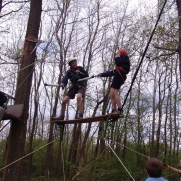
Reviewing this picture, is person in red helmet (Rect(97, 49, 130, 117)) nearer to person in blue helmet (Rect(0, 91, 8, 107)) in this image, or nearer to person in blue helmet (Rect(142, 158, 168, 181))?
person in blue helmet (Rect(142, 158, 168, 181))

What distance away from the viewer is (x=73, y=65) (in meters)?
5.11

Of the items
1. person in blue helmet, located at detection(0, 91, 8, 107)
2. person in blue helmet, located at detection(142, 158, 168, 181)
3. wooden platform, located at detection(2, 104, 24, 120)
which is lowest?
person in blue helmet, located at detection(142, 158, 168, 181)

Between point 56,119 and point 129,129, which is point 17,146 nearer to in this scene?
point 56,119

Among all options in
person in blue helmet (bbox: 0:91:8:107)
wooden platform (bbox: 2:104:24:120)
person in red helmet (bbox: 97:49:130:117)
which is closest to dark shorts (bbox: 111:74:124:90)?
person in red helmet (bbox: 97:49:130:117)

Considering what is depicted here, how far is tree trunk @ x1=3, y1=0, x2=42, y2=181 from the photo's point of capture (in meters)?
5.32

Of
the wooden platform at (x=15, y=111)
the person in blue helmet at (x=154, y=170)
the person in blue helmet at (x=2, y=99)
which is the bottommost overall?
the person in blue helmet at (x=154, y=170)

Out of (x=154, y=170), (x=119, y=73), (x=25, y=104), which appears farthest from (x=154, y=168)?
(x=25, y=104)

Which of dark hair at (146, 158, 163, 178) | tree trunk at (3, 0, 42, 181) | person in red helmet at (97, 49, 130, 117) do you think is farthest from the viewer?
tree trunk at (3, 0, 42, 181)

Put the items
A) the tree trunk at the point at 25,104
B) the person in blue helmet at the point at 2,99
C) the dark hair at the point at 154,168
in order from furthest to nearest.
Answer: the person in blue helmet at the point at 2,99 < the tree trunk at the point at 25,104 < the dark hair at the point at 154,168

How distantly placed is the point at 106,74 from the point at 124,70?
358mm

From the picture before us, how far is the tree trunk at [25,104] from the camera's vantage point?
5.32 m

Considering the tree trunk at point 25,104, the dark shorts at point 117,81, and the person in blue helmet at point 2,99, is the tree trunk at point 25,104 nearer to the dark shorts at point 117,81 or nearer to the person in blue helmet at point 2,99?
the person in blue helmet at point 2,99

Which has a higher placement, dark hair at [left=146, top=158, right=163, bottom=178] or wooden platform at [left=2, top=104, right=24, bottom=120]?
wooden platform at [left=2, top=104, right=24, bottom=120]

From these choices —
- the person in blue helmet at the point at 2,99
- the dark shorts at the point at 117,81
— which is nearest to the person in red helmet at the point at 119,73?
the dark shorts at the point at 117,81
